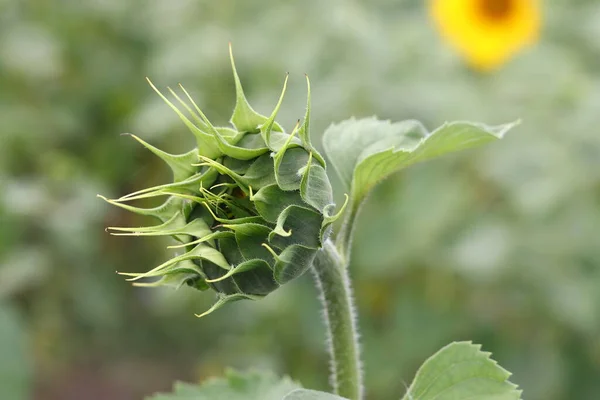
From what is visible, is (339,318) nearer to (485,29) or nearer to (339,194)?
(339,194)

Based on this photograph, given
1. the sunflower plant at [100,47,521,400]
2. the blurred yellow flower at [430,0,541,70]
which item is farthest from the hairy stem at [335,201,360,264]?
the blurred yellow flower at [430,0,541,70]

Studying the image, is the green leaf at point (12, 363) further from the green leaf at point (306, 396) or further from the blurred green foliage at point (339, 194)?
the green leaf at point (306, 396)

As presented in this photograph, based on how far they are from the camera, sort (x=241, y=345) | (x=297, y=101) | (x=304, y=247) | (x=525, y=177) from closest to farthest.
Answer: (x=304, y=247), (x=525, y=177), (x=297, y=101), (x=241, y=345)

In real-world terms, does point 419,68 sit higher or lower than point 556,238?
higher

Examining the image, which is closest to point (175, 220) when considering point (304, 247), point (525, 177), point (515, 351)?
point (304, 247)

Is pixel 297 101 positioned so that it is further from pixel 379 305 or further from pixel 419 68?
pixel 379 305

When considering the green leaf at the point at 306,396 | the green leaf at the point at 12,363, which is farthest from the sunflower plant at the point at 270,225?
the green leaf at the point at 12,363

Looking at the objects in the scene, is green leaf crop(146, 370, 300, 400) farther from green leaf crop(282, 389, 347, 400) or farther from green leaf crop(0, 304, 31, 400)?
green leaf crop(0, 304, 31, 400)
